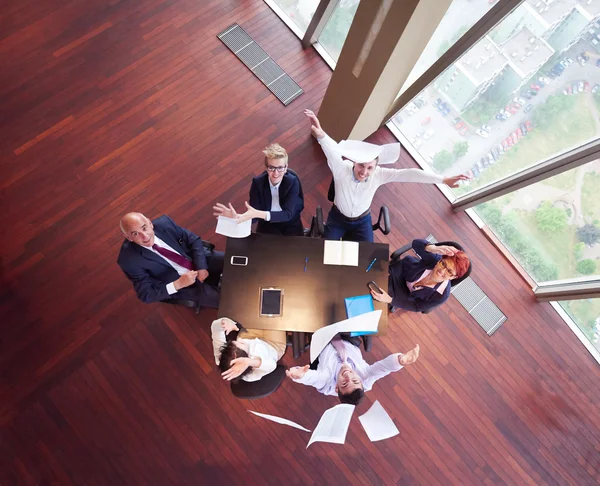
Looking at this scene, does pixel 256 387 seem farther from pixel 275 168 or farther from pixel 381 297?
pixel 275 168

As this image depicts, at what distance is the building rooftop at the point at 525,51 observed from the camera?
310 centimetres

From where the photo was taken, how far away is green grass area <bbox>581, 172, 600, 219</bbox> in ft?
11.0

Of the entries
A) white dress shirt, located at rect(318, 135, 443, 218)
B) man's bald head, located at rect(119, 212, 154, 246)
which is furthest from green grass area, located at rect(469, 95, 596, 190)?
man's bald head, located at rect(119, 212, 154, 246)

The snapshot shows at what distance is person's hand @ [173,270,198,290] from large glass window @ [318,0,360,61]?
2.75m

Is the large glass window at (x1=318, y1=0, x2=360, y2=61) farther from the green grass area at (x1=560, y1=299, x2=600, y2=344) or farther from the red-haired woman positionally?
the green grass area at (x1=560, y1=299, x2=600, y2=344)

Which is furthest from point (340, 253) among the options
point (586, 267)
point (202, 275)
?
point (586, 267)

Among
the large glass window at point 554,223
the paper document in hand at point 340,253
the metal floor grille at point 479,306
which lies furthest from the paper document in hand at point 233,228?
the large glass window at point 554,223

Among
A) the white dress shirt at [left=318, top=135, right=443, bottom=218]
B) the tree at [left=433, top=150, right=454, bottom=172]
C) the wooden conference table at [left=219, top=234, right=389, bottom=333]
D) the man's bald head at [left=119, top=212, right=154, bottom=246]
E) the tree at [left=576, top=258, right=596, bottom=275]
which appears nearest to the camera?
the man's bald head at [left=119, top=212, right=154, bottom=246]

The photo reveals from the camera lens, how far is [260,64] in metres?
4.87

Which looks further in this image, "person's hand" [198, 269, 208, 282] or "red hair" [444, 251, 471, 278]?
"person's hand" [198, 269, 208, 282]

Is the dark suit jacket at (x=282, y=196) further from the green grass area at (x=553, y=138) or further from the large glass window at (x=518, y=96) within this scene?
the green grass area at (x=553, y=138)

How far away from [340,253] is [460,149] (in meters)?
2.01

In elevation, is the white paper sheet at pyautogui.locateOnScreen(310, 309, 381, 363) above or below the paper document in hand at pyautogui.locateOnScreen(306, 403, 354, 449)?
above

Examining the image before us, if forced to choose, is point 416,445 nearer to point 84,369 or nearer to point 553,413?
point 553,413
